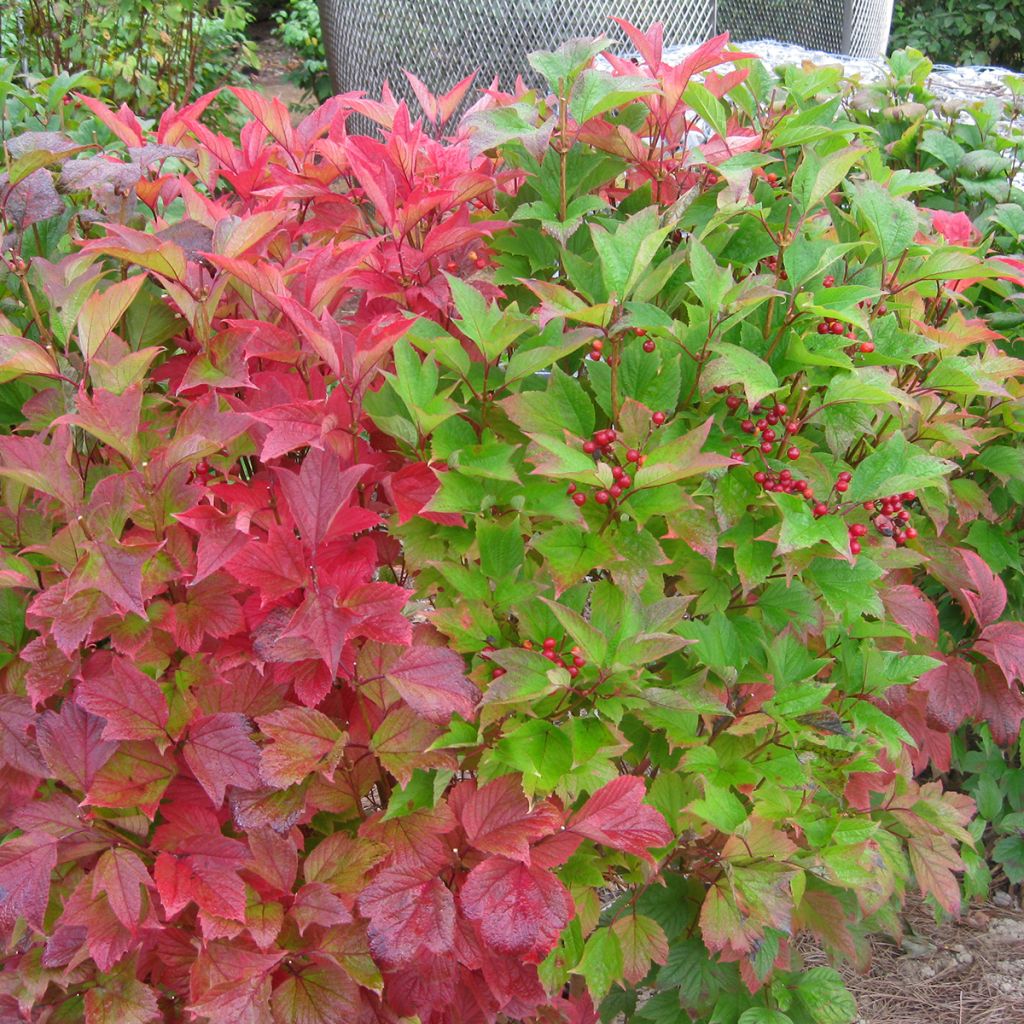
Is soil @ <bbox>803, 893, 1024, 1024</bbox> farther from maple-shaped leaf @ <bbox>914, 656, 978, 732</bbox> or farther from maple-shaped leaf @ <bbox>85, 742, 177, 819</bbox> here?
maple-shaped leaf @ <bbox>85, 742, 177, 819</bbox>

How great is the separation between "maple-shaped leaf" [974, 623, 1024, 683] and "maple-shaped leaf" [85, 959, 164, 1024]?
3.91ft

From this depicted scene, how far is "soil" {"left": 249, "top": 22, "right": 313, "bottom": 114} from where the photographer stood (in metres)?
9.35

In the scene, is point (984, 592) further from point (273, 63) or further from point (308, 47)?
point (273, 63)

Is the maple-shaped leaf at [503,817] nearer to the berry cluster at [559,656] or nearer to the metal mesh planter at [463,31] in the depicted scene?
the berry cluster at [559,656]

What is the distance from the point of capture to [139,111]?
5.24 meters

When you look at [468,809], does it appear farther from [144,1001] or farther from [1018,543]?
[1018,543]

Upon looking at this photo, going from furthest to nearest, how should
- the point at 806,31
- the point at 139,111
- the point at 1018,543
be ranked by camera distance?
the point at 806,31 → the point at 139,111 → the point at 1018,543

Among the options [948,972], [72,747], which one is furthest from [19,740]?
[948,972]

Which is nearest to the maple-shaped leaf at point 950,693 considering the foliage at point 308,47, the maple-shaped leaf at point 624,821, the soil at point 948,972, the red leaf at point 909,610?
the red leaf at point 909,610

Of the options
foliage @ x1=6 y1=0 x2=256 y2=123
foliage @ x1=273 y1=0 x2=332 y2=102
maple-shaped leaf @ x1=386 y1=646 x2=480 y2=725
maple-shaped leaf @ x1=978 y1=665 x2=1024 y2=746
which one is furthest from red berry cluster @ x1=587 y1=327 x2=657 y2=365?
foliage @ x1=273 y1=0 x2=332 y2=102

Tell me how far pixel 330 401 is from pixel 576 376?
0.43 metres

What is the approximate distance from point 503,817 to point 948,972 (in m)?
1.66

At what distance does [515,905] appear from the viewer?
105 cm

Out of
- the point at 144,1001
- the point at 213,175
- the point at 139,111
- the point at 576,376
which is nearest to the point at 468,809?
the point at 144,1001
